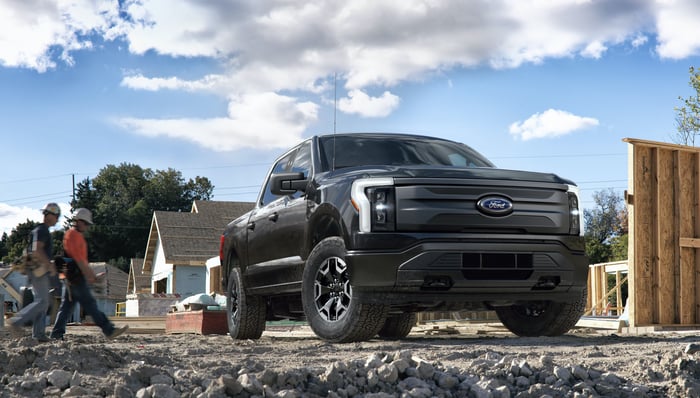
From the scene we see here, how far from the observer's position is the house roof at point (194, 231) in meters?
34.7

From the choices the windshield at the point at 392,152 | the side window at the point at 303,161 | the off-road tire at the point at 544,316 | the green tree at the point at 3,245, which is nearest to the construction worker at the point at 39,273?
the side window at the point at 303,161

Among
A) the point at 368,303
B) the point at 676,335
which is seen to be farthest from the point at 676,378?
the point at 676,335

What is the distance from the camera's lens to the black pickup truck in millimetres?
7223

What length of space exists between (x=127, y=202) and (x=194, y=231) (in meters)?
48.5

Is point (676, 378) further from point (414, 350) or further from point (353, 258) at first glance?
point (353, 258)

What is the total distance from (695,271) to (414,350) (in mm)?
6861

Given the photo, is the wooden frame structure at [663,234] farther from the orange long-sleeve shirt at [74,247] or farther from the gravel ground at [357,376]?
the orange long-sleeve shirt at [74,247]

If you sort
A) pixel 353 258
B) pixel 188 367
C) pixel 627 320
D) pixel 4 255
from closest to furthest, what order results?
pixel 188 367
pixel 353 258
pixel 627 320
pixel 4 255

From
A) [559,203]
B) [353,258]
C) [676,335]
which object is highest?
[559,203]

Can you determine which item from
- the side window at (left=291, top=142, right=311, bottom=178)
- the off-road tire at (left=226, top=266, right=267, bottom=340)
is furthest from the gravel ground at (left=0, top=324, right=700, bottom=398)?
the off-road tire at (left=226, top=266, right=267, bottom=340)

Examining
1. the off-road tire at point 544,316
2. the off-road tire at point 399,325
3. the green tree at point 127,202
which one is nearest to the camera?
the off-road tire at point 544,316

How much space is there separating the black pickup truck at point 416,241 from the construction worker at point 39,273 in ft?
7.62

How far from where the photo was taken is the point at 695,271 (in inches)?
472

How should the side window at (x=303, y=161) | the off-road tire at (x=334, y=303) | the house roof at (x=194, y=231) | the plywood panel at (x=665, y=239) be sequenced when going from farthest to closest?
the house roof at (x=194, y=231) < the plywood panel at (x=665, y=239) < the side window at (x=303, y=161) < the off-road tire at (x=334, y=303)
